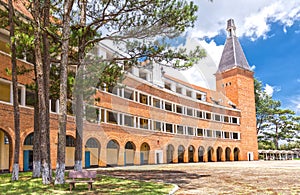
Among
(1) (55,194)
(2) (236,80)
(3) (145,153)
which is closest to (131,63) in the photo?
(1) (55,194)

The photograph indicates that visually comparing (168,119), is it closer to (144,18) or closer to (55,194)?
(144,18)

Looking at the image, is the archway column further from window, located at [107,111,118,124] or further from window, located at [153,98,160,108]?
window, located at [153,98,160,108]

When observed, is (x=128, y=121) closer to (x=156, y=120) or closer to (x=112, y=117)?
(x=112, y=117)

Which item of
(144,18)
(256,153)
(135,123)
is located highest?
(144,18)

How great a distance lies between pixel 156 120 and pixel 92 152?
10.5 m

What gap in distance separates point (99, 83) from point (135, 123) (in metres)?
17.1

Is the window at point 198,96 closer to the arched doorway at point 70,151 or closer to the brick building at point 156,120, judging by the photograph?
the brick building at point 156,120

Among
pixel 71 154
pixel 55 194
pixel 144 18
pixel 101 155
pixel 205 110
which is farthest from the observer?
pixel 205 110

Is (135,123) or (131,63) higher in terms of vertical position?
(131,63)

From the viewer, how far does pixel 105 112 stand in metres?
30.8

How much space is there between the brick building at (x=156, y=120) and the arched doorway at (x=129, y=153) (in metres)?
0.10

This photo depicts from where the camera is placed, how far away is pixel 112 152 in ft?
108

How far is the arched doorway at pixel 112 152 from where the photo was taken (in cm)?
3217

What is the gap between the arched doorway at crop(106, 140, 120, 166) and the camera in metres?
32.2
